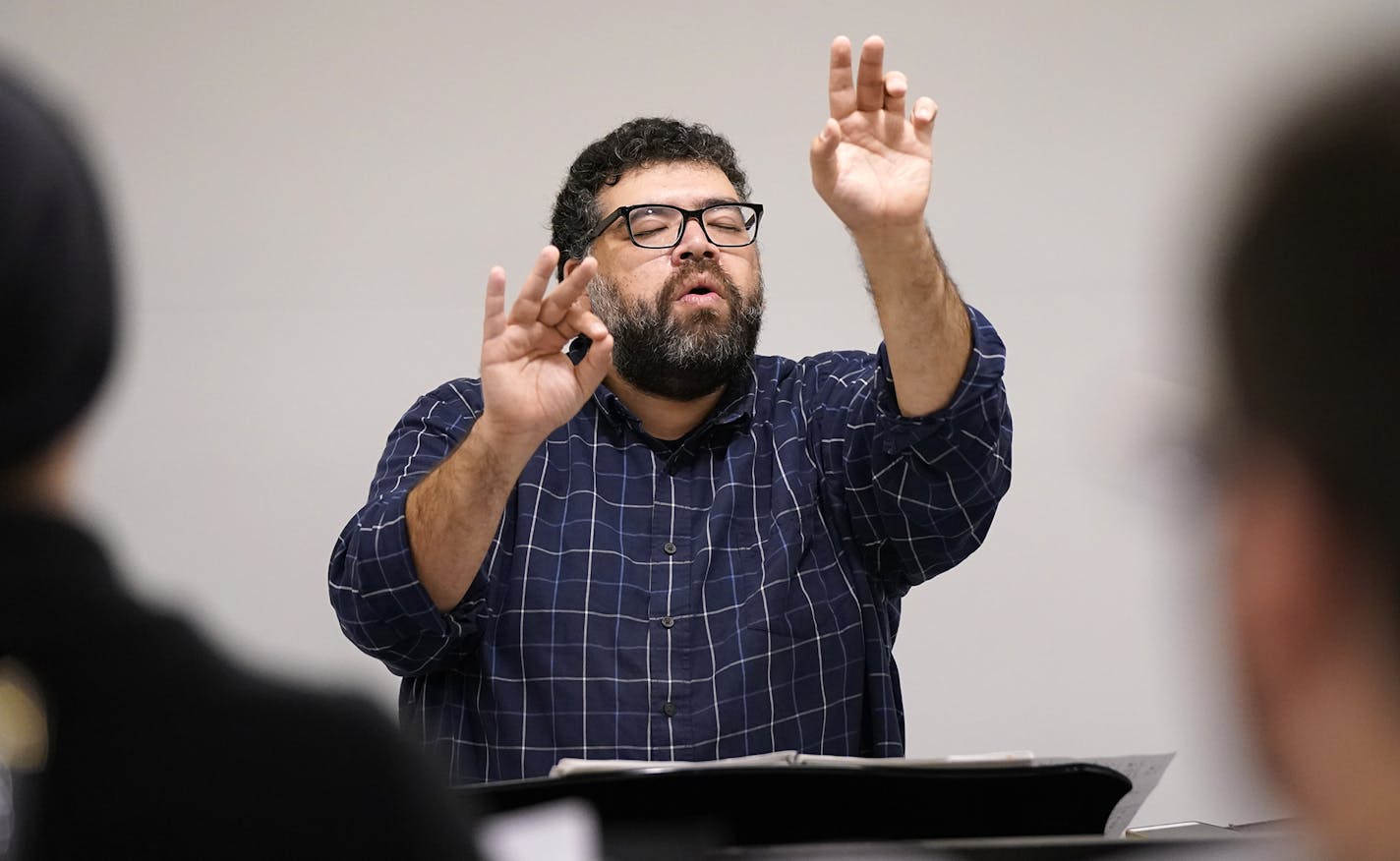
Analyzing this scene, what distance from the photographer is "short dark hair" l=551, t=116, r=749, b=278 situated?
203 centimetres

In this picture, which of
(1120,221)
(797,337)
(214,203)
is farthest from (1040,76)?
(214,203)

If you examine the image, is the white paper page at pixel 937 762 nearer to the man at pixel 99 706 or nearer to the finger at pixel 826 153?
the man at pixel 99 706

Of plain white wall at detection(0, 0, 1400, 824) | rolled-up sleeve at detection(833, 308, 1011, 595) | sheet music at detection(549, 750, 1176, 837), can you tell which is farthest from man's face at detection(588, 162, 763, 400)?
sheet music at detection(549, 750, 1176, 837)

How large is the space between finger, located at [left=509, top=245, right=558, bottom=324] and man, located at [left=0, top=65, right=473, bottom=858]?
1002 millimetres

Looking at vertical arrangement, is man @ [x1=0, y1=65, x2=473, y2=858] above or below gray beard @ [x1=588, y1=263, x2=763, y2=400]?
below

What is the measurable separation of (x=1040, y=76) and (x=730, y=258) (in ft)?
3.36

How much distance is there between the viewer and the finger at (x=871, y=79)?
1433 mm

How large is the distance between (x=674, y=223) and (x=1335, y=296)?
5.12ft

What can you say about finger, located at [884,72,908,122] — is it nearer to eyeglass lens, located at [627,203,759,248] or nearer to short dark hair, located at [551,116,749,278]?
eyeglass lens, located at [627,203,759,248]

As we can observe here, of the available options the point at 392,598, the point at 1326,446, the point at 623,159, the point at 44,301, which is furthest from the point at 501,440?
the point at 1326,446

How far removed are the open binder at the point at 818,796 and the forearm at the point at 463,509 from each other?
0.66 metres

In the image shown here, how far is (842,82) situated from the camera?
1.48 meters

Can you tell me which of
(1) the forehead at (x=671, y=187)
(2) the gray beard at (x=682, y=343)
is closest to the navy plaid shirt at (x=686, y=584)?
(2) the gray beard at (x=682, y=343)

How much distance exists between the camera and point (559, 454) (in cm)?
184
